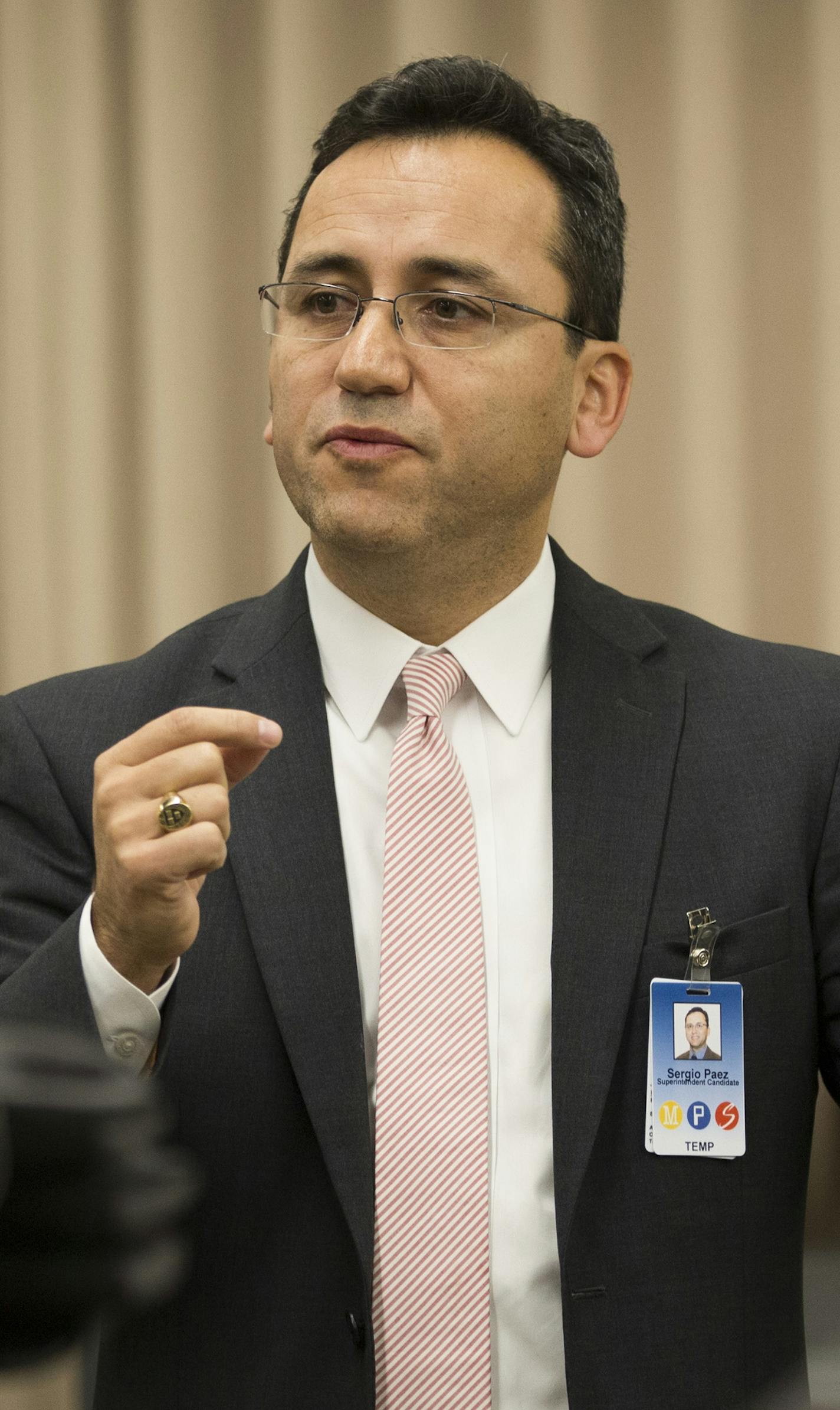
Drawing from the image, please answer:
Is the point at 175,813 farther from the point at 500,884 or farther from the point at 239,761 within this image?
the point at 500,884

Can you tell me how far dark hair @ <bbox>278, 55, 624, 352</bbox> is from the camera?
1473 mm

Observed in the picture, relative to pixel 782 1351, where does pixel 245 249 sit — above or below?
above

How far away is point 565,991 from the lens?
49.9 inches

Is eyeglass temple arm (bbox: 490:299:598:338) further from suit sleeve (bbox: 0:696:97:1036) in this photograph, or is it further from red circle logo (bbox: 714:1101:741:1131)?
red circle logo (bbox: 714:1101:741:1131)

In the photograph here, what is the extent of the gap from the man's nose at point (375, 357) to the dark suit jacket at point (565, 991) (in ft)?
0.92

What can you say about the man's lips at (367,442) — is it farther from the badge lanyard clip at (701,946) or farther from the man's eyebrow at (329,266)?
the badge lanyard clip at (701,946)

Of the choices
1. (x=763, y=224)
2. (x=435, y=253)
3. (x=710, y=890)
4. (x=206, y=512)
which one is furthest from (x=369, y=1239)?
(x=763, y=224)

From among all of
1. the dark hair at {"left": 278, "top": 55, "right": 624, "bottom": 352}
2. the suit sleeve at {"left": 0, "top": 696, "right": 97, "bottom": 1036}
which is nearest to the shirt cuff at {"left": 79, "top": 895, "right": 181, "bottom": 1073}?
the suit sleeve at {"left": 0, "top": 696, "right": 97, "bottom": 1036}

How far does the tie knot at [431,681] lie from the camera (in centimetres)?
139

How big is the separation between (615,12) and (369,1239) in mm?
1851

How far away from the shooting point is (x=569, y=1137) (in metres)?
1.22

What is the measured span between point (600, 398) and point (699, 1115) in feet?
2.83

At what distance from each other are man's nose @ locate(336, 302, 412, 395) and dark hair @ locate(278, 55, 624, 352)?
25 centimetres

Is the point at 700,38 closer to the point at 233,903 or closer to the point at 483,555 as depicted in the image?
the point at 483,555
